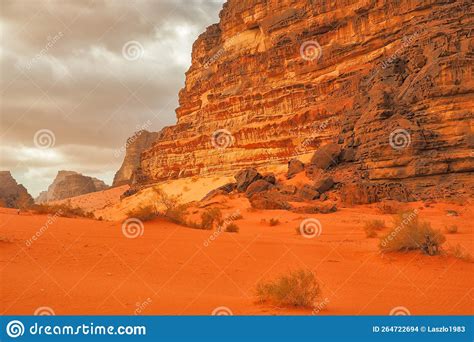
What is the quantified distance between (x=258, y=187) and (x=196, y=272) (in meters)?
16.5

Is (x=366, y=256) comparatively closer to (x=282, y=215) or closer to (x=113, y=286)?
(x=113, y=286)

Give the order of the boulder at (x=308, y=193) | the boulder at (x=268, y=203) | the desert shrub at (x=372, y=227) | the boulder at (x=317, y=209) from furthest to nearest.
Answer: the boulder at (x=308, y=193) < the boulder at (x=268, y=203) < the boulder at (x=317, y=209) < the desert shrub at (x=372, y=227)

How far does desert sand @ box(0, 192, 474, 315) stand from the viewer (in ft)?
13.7

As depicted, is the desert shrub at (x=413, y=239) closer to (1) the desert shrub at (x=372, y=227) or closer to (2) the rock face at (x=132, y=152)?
(1) the desert shrub at (x=372, y=227)

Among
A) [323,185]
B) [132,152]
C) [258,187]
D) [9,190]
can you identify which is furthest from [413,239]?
[132,152]

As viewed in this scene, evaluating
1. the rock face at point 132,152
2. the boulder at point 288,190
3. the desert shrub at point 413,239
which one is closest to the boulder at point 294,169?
the boulder at point 288,190

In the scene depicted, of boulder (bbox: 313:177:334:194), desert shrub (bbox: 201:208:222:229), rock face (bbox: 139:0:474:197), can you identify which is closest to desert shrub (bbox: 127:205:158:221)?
desert shrub (bbox: 201:208:222:229)

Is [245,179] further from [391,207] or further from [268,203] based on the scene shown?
[391,207]

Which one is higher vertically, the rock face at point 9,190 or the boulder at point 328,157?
the rock face at point 9,190

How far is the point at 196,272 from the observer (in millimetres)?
6102

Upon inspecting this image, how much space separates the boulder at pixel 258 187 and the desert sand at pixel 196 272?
39.4ft

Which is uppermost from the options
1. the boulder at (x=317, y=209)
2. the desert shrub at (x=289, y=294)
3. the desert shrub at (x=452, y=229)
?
the boulder at (x=317, y=209)

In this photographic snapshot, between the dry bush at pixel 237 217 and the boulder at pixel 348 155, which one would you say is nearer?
the dry bush at pixel 237 217

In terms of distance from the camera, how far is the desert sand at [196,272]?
4.18m
